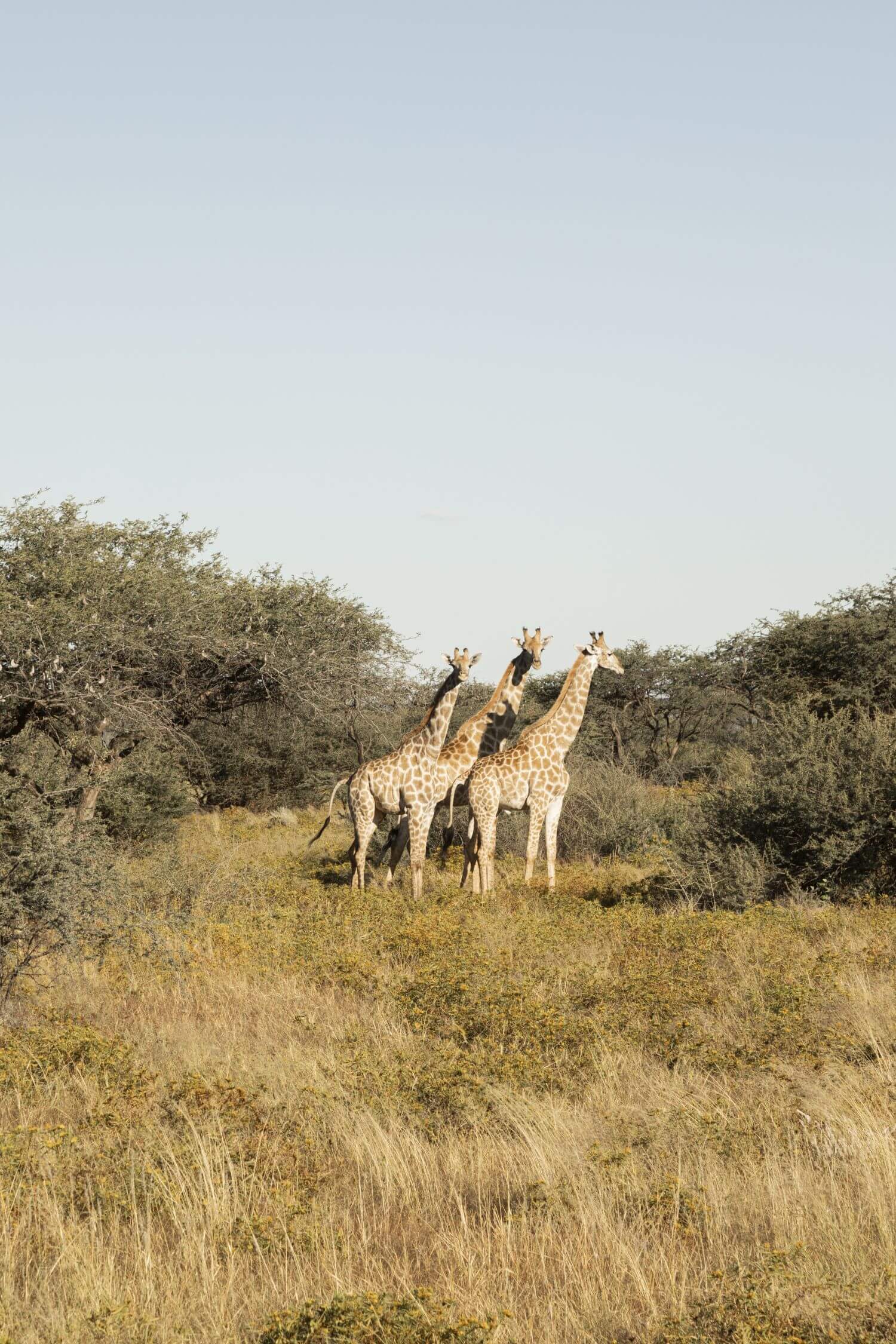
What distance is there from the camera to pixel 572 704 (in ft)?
49.9

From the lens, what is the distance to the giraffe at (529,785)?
1371 cm

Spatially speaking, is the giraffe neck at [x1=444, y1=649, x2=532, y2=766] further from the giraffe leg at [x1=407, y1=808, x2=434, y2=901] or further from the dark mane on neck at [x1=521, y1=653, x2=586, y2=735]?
the giraffe leg at [x1=407, y1=808, x2=434, y2=901]

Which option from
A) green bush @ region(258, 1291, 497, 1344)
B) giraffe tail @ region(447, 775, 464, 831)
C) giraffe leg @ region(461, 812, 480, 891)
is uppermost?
giraffe tail @ region(447, 775, 464, 831)

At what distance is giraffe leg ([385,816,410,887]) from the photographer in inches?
566

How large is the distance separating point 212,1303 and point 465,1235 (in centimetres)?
100

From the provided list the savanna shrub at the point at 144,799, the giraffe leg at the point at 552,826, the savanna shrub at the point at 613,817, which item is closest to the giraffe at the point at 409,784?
the giraffe leg at the point at 552,826

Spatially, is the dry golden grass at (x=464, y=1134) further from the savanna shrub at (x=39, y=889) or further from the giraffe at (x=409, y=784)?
the giraffe at (x=409, y=784)

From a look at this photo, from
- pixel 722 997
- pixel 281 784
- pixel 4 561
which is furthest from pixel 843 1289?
pixel 281 784

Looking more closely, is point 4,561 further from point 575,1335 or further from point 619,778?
point 575,1335

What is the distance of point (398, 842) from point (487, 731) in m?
1.91

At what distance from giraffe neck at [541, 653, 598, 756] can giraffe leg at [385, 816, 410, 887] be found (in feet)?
7.01

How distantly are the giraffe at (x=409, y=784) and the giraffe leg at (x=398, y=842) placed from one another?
0.43 meters

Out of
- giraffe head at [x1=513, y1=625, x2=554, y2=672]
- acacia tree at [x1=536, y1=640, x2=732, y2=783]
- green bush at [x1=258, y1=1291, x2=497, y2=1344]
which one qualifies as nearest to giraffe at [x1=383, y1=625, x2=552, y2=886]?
giraffe head at [x1=513, y1=625, x2=554, y2=672]

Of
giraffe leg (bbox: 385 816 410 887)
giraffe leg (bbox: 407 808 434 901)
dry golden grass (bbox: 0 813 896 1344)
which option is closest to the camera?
dry golden grass (bbox: 0 813 896 1344)
